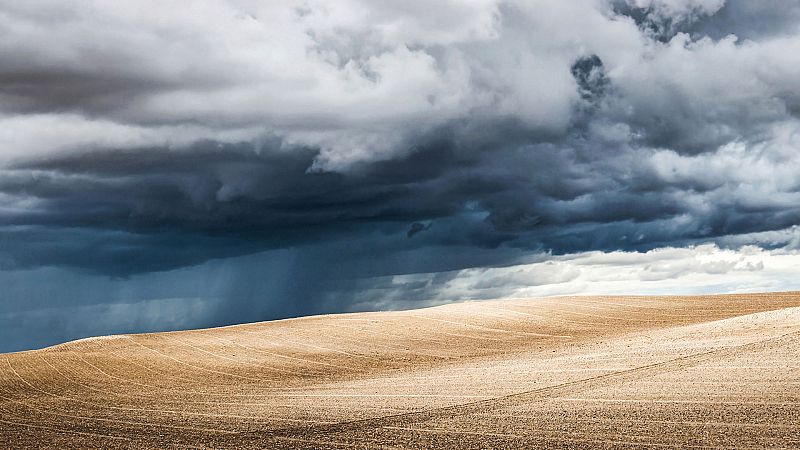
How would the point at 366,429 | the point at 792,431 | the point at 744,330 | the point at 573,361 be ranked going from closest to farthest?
1. the point at 792,431
2. the point at 366,429
3. the point at 573,361
4. the point at 744,330

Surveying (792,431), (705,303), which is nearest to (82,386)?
(792,431)

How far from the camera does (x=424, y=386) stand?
88.6ft

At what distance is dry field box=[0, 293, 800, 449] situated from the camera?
17750 millimetres

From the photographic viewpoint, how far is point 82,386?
105ft

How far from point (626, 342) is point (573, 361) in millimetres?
7553

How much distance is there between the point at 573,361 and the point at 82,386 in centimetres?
1857

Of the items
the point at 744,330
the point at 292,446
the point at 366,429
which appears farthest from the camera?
the point at 744,330

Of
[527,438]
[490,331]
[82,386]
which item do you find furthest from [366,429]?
[490,331]

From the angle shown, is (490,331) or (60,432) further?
(490,331)

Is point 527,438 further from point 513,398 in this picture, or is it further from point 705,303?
point 705,303

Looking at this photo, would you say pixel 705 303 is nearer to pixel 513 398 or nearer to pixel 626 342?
pixel 626 342

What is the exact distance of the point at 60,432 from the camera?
20.5 metres

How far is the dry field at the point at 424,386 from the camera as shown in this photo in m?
17.8

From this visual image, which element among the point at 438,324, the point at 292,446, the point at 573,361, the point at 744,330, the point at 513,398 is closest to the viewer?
the point at 292,446
